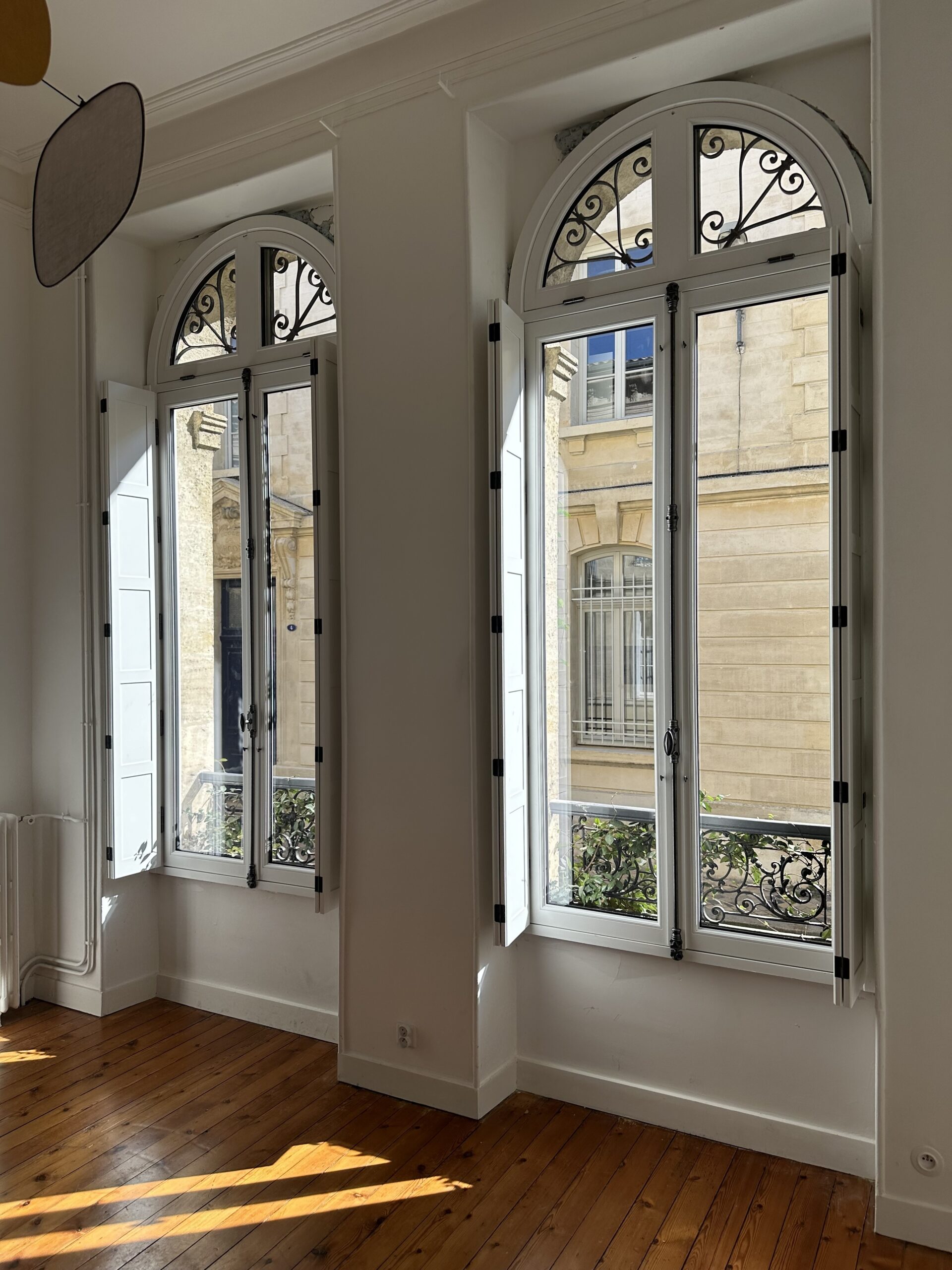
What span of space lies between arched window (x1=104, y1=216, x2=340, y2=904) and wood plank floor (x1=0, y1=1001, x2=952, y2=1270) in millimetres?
872

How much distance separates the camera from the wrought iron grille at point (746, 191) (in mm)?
2947

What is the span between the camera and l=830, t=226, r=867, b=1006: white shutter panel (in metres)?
2.62

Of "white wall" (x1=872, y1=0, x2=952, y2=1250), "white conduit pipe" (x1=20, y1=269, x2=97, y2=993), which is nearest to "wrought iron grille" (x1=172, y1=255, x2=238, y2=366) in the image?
"white conduit pipe" (x1=20, y1=269, x2=97, y2=993)

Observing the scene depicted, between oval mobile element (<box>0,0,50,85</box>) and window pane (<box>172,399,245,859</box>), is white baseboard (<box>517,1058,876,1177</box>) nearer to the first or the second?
window pane (<box>172,399,245,859</box>)

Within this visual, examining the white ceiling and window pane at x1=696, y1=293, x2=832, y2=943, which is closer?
window pane at x1=696, y1=293, x2=832, y2=943

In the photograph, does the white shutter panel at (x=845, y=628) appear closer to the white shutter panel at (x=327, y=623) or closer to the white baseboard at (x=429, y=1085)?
the white baseboard at (x=429, y=1085)

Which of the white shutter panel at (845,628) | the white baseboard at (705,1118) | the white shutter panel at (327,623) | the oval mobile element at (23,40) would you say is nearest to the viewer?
the oval mobile element at (23,40)

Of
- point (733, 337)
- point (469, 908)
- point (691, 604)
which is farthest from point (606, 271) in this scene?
point (469, 908)

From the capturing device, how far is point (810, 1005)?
291 cm

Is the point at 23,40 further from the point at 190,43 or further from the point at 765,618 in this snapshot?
the point at 765,618

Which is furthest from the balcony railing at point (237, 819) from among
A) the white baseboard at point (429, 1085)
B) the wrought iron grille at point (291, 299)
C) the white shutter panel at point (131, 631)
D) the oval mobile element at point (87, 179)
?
the oval mobile element at point (87, 179)

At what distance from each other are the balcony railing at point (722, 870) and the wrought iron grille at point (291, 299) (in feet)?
7.48

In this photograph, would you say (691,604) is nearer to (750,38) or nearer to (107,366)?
(750,38)

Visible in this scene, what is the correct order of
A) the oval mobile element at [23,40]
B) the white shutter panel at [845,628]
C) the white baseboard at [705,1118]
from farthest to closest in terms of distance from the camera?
the white baseboard at [705,1118] < the white shutter panel at [845,628] < the oval mobile element at [23,40]
